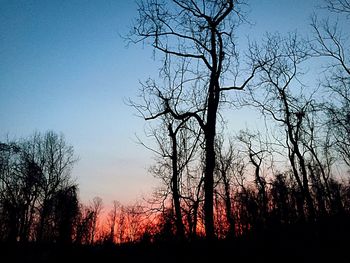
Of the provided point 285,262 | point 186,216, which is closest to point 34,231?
point 186,216

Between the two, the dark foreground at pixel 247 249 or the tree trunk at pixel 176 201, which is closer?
the dark foreground at pixel 247 249

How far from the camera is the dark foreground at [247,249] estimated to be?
780 centimetres

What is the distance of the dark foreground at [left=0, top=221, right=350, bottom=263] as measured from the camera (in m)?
7.80

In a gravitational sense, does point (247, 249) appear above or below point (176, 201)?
below

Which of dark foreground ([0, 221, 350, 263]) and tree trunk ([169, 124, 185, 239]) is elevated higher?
tree trunk ([169, 124, 185, 239])

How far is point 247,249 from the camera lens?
8.85 m

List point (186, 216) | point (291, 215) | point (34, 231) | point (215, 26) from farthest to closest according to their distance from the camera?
point (34, 231) < point (186, 216) < point (291, 215) < point (215, 26)

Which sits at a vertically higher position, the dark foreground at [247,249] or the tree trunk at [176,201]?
the tree trunk at [176,201]

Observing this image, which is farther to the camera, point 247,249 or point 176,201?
point 176,201

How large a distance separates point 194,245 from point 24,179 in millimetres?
25995

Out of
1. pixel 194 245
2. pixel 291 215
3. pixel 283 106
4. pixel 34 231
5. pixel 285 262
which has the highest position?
pixel 283 106

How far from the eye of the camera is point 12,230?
21.2 m

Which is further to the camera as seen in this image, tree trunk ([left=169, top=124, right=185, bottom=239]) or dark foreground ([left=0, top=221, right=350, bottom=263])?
tree trunk ([left=169, top=124, right=185, bottom=239])

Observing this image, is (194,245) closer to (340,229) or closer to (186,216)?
(340,229)
